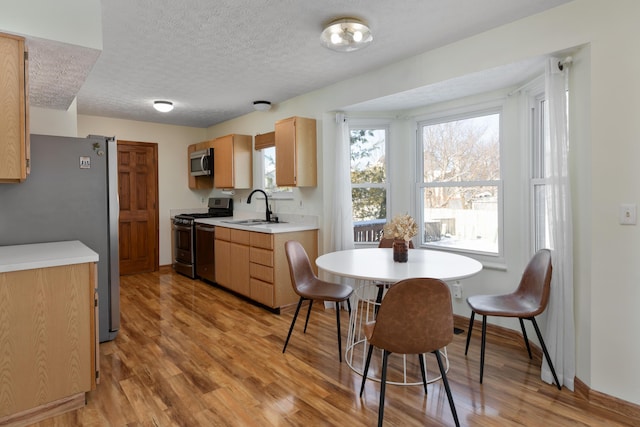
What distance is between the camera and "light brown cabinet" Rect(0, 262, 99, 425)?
191cm

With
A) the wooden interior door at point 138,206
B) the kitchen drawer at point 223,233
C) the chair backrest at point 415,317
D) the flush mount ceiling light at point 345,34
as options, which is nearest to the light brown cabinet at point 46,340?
the chair backrest at point 415,317

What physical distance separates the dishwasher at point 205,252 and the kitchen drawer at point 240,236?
1.76 ft

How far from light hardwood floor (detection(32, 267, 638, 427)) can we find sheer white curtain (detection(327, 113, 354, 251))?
2.91 ft

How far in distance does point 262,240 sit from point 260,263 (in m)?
0.25

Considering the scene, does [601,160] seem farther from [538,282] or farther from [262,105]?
[262,105]

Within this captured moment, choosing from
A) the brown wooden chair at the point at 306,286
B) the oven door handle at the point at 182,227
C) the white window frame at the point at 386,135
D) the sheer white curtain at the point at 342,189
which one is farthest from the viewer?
the oven door handle at the point at 182,227

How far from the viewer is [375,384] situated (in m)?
2.34

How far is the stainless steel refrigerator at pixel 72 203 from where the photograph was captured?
268cm

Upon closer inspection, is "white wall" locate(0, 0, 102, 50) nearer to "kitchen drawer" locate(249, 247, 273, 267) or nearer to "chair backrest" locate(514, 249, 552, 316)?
"kitchen drawer" locate(249, 247, 273, 267)

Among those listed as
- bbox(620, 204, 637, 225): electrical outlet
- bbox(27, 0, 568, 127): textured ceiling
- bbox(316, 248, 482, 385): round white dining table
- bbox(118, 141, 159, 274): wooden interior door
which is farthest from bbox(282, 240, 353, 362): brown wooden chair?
bbox(118, 141, 159, 274): wooden interior door

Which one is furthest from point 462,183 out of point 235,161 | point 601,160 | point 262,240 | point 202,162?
point 202,162

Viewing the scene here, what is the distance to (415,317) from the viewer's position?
185 cm

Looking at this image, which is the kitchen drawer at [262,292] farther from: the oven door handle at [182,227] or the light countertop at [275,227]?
the oven door handle at [182,227]

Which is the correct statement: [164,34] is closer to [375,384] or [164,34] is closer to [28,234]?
[28,234]
